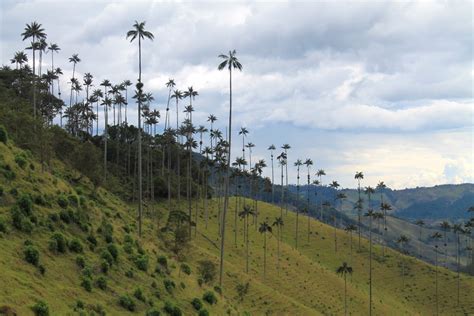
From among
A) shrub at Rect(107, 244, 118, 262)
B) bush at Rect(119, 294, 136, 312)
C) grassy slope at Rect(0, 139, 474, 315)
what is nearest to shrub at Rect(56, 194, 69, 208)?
grassy slope at Rect(0, 139, 474, 315)

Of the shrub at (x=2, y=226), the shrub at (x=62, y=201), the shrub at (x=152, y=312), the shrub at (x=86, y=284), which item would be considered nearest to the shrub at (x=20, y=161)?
the shrub at (x=62, y=201)

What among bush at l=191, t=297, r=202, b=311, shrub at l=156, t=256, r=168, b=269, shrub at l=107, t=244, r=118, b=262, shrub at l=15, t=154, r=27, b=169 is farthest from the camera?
shrub at l=156, t=256, r=168, b=269

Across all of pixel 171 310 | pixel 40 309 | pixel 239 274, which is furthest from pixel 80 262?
pixel 239 274

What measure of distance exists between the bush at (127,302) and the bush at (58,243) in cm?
520

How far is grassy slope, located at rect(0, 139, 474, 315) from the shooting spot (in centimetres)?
2519

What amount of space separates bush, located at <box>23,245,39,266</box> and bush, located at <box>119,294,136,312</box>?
20.2 ft

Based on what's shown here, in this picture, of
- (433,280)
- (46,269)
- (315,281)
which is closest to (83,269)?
(46,269)

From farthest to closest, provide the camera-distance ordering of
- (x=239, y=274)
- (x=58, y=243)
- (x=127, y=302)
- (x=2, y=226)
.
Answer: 1. (x=239, y=274)
2. (x=58, y=243)
3. (x=127, y=302)
4. (x=2, y=226)

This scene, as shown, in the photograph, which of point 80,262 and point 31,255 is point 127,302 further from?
point 31,255

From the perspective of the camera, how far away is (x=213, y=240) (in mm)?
92250

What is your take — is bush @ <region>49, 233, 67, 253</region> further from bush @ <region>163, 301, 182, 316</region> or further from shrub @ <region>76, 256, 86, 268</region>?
bush @ <region>163, 301, 182, 316</region>

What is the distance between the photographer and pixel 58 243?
29859mm

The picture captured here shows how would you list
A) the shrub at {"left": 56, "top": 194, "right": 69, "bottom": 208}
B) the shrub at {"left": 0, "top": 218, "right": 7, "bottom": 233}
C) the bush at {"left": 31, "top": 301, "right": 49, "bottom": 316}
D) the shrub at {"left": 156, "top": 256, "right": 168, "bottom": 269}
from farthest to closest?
the shrub at {"left": 156, "top": 256, "right": 168, "bottom": 269}, the shrub at {"left": 56, "top": 194, "right": 69, "bottom": 208}, the shrub at {"left": 0, "top": 218, "right": 7, "bottom": 233}, the bush at {"left": 31, "top": 301, "right": 49, "bottom": 316}

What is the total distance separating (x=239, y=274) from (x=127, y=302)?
45.1 meters
